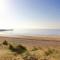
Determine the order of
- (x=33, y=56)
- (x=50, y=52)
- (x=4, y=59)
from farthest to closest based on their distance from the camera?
1. (x=50, y=52)
2. (x=33, y=56)
3. (x=4, y=59)

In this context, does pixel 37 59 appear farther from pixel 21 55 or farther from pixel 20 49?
pixel 20 49

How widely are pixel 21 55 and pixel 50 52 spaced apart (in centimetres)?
266

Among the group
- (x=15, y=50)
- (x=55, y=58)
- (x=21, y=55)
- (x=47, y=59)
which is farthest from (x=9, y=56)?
(x=55, y=58)

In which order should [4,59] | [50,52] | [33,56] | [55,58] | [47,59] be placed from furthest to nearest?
[50,52] < [55,58] < [47,59] < [33,56] < [4,59]

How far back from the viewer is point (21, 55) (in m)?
7.57

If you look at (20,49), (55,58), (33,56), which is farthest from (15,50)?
(55,58)

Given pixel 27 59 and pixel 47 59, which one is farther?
pixel 47 59

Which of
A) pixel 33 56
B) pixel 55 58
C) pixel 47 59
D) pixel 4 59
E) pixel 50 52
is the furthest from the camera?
pixel 50 52

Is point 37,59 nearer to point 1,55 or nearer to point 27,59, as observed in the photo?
point 27,59

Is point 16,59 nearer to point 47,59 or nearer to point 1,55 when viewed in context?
point 1,55

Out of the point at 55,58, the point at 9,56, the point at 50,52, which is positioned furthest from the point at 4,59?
the point at 50,52

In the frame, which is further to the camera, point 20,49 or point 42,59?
point 20,49

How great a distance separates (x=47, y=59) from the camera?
7.90 meters

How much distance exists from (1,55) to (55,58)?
2.77 m
